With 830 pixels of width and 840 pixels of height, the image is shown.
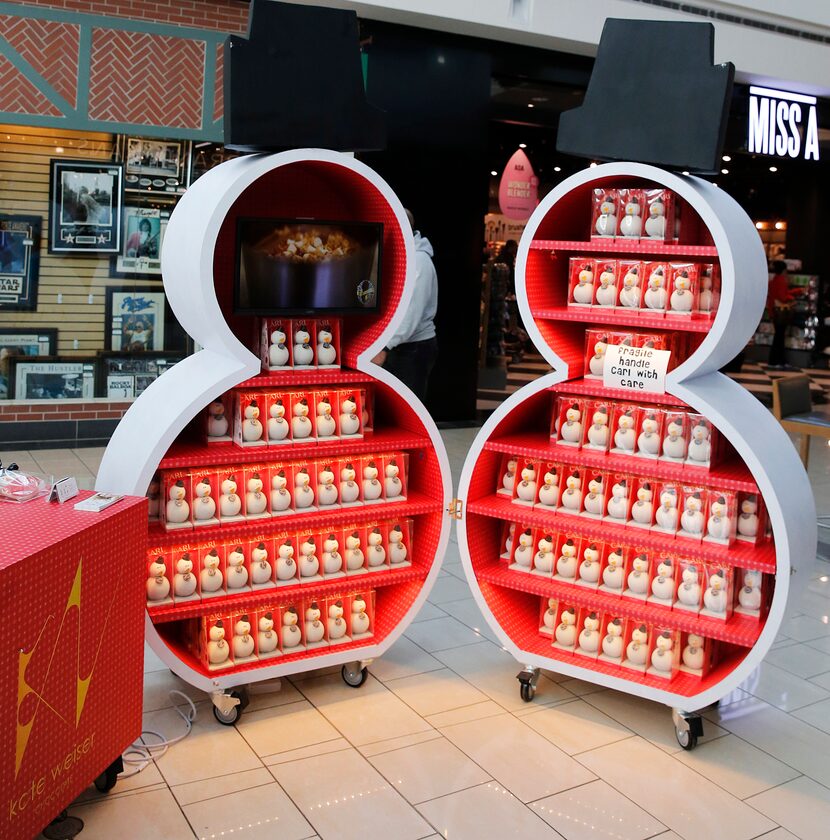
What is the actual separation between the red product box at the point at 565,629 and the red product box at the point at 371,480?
2.82 feet

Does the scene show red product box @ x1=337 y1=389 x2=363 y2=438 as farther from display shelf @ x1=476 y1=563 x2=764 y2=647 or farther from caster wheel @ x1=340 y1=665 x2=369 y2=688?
caster wheel @ x1=340 y1=665 x2=369 y2=688

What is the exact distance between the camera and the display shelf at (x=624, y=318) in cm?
343

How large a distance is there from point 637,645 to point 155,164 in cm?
590

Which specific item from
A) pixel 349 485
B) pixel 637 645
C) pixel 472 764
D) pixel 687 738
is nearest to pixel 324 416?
pixel 349 485

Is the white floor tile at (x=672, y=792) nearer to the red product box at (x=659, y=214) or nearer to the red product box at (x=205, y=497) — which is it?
the red product box at (x=205, y=497)

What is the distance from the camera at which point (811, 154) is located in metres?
11.2

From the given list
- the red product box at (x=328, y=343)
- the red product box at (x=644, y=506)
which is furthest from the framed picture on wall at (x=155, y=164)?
the red product box at (x=644, y=506)

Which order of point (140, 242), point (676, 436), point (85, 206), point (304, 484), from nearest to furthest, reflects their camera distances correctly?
point (676, 436)
point (304, 484)
point (85, 206)
point (140, 242)

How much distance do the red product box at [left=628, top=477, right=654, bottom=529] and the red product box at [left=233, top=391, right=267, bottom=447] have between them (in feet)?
4.61

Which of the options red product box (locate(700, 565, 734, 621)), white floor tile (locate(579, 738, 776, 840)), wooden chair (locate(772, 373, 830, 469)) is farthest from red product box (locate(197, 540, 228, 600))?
wooden chair (locate(772, 373, 830, 469))

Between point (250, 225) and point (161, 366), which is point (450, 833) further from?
point (161, 366)

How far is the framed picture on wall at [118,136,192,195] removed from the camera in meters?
7.72

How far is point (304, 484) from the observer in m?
3.62

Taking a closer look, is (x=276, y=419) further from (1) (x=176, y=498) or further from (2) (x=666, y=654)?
(2) (x=666, y=654)
